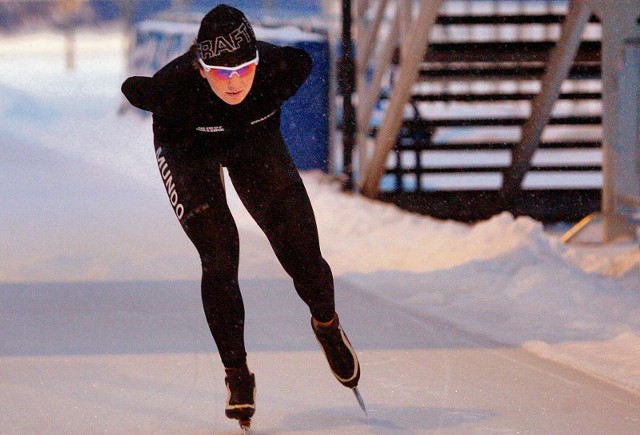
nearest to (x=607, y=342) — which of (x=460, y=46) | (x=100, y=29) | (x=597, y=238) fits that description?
(x=597, y=238)

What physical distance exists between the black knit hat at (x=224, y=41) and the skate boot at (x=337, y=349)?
0.93 m

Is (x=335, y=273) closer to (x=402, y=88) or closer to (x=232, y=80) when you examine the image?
(x=402, y=88)

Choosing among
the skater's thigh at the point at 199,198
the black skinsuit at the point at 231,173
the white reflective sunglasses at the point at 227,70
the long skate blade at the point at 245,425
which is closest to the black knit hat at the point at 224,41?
the white reflective sunglasses at the point at 227,70

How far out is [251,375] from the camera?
4039mm

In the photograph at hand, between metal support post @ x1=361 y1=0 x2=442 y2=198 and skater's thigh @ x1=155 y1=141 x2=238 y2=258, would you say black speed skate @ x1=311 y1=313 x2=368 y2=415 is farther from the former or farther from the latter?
metal support post @ x1=361 y1=0 x2=442 y2=198

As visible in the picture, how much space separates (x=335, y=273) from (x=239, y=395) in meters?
3.68

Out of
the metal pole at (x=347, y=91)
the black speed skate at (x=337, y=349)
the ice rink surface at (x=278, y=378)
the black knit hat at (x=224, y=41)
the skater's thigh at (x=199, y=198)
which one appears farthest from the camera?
the metal pole at (x=347, y=91)

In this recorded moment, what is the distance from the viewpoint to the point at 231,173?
4.16 m

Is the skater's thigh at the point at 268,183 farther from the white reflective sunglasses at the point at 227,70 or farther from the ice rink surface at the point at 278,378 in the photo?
the ice rink surface at the point at 278,378

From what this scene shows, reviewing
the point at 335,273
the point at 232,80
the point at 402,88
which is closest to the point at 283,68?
the point at 232,80

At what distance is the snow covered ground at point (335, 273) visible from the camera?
5371 millimetres

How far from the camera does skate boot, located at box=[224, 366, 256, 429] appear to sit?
398 centimetres

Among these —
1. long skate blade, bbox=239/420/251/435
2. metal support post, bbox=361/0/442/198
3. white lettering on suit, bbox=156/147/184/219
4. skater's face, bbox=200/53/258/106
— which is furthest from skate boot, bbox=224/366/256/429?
metal support post, bbox=361/0/442/198

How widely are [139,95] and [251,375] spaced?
3.09 ft
